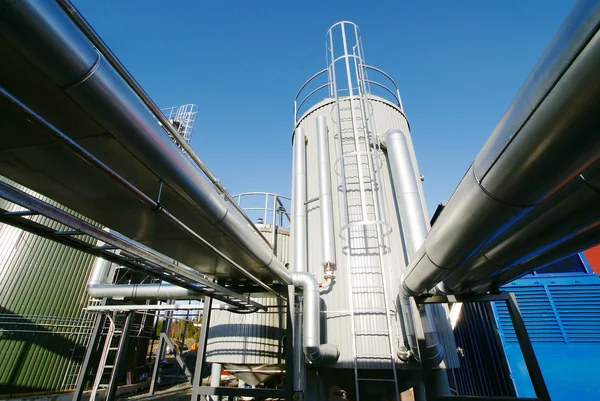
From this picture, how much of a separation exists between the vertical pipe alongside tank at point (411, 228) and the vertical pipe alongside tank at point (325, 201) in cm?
184

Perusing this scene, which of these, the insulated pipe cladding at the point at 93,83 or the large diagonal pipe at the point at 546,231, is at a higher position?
the insulated pipe cladding at the point at 93,83

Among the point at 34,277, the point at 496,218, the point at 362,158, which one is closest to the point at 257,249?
the point at 496,218

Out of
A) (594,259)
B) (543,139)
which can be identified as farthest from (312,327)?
(594,259)

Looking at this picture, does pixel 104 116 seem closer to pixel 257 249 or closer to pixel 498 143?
pixel 498 143

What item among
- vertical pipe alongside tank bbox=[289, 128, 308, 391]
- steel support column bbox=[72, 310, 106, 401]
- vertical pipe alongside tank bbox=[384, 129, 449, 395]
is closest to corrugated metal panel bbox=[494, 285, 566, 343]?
vertical pipe alongside tank bbox=[384, 129, 449, 395]

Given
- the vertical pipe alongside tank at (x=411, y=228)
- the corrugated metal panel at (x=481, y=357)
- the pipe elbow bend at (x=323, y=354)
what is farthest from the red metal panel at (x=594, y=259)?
the pipe elbow bend at (x=323, y=354)

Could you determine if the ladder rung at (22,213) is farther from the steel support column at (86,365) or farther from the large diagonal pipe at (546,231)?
the steel support column at (86,365)

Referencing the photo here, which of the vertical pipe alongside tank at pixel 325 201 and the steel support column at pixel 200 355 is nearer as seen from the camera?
the steel support column at pixel 200 355

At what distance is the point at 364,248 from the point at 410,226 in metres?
1.34

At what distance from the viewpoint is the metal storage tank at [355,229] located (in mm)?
6527

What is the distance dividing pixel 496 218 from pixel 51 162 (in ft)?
14.0

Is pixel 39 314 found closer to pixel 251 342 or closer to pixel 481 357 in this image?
pixel 251 342

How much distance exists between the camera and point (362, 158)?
8430mm

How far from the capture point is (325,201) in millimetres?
8203
